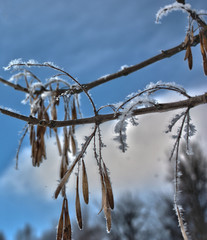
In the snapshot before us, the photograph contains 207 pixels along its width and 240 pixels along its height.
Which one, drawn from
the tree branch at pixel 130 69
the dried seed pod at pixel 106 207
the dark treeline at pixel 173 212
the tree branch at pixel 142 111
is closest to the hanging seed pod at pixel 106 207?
the dried seed pod at pixel 106 207

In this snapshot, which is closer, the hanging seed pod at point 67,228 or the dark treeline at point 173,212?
→ the hanging seed pod at point 67,228

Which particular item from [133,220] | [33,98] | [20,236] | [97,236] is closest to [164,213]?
[133,220]

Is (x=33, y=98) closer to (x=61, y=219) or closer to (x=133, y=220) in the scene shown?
(x=61, y=219)

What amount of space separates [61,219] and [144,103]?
0.28 meters

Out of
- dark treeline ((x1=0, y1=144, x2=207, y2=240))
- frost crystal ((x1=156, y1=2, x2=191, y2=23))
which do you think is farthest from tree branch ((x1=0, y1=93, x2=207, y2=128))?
dark treeline ((x1=0, y1=144, x2=207, y2=240))

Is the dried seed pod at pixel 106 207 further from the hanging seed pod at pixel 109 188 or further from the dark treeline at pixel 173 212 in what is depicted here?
the dark treeline at pixel 173 212

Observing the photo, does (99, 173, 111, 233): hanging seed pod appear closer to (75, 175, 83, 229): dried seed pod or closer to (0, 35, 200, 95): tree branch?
(75, 175, 83, 229): dried seed pod

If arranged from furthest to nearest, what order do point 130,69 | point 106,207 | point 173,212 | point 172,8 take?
1. point 173,212
2. point 130,69
3. point 172,8
4. point 106,207

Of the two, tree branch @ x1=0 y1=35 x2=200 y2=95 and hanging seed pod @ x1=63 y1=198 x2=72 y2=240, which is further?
tree branch @ x1=0 y1=35 x2=200 y2=95

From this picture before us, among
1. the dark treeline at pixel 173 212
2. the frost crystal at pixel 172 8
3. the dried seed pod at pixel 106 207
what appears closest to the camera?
the dried seed pod at pixel 106 207

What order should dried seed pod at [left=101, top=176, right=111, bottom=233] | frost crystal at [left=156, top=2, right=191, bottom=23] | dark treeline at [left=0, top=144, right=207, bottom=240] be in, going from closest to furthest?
dried seed pod at [left=101, top=176, right=111, bottom=233] → frost crystal at [left=156, top=2, right=191, bottom=23] → dark treeline at [left=0, top=144, right=207, bottom=240]

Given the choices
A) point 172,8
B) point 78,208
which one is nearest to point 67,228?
point 78,208

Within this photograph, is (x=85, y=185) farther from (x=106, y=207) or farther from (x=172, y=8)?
(x=172, y=8)

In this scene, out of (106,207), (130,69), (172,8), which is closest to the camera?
(106,207)
